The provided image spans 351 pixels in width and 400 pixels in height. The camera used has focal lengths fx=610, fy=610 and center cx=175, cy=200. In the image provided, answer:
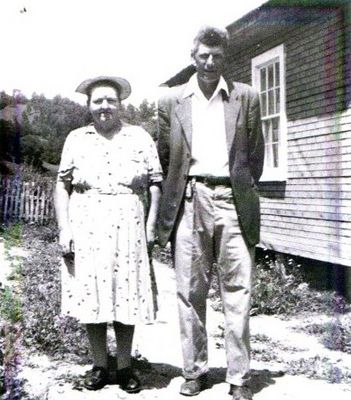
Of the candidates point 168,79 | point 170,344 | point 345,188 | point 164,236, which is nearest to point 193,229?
point 164,236

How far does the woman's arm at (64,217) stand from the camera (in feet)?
12.3

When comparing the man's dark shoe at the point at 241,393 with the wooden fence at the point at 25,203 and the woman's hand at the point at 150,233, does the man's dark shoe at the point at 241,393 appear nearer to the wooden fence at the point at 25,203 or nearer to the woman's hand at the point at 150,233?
the woman's hand at the point at 150,233

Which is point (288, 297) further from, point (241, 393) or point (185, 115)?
point (185, 115)

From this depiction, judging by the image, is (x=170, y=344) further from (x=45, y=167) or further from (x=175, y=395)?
(x=45, y=167)

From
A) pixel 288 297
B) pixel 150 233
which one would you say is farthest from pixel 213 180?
pixel 288 297

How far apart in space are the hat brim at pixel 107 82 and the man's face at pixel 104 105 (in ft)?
0.11

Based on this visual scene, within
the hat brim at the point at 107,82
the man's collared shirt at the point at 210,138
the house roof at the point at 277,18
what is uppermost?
the house roof at the point at 277,18

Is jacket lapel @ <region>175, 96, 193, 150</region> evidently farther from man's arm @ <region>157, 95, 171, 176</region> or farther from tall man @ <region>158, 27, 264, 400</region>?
man's arm @ <region>157, 95, 171, 176</region>

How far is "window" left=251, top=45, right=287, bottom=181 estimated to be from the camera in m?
9.08

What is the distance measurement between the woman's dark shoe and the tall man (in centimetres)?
30

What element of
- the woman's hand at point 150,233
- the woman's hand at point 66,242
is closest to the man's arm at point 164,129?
the woman's hand at point 150,233

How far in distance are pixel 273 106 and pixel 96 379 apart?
21.6 ft

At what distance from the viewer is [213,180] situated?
371 centimetres

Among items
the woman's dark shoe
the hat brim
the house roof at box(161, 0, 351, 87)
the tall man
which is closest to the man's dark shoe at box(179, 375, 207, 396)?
the tall man
